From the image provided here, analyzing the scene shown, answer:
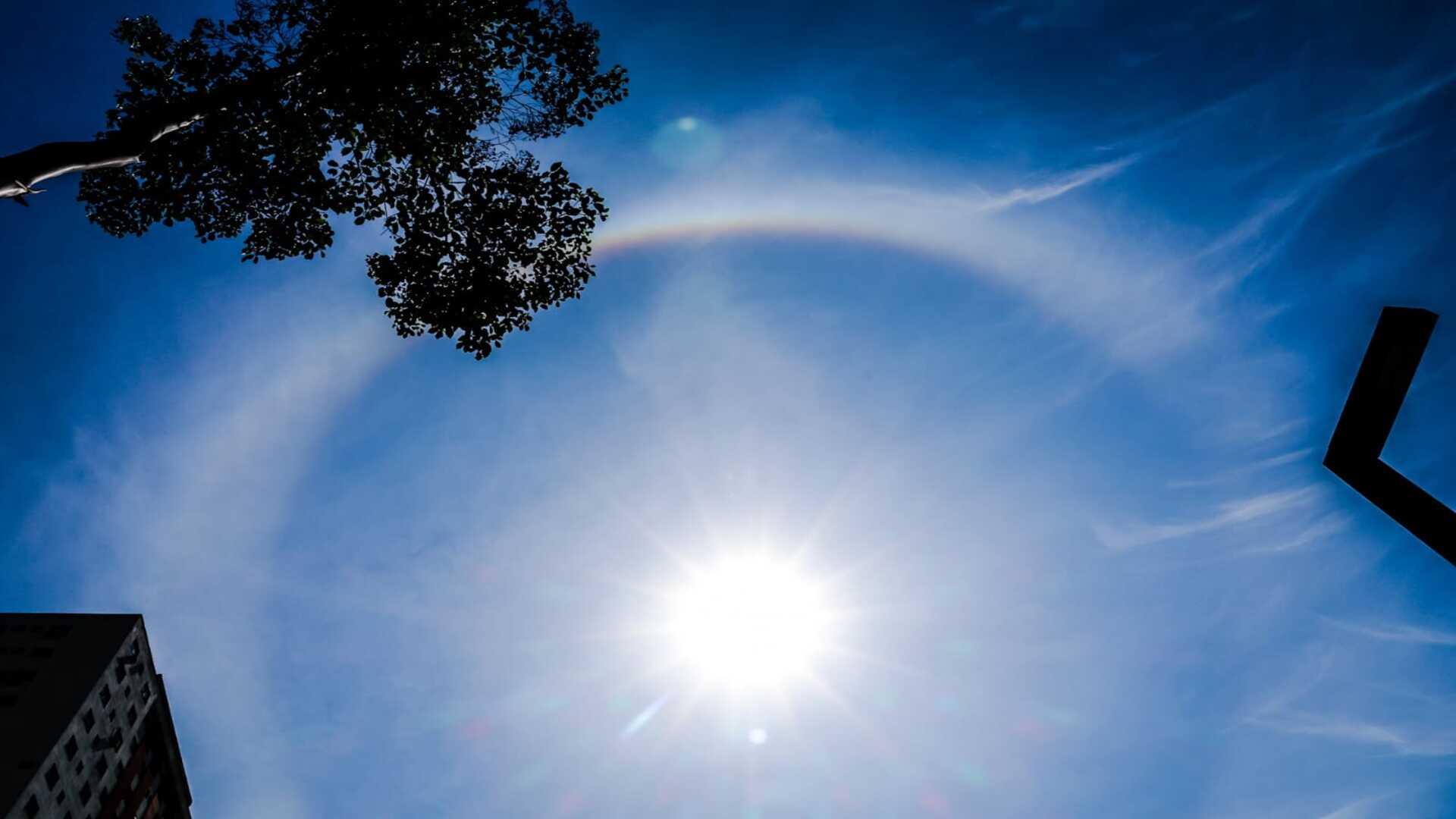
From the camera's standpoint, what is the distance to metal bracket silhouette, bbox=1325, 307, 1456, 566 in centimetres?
425

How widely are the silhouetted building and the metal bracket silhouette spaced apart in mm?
58790

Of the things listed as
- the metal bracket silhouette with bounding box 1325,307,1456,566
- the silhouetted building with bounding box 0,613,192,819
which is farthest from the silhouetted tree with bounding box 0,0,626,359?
the silhouetted building with bounding box 0,613,192,819

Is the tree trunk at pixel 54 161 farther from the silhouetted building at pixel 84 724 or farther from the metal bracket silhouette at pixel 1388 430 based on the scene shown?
the silhouetted building at pixel 84 724

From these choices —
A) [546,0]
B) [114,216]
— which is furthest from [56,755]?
[546,0]

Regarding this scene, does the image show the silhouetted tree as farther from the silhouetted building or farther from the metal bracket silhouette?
the silhouetted building

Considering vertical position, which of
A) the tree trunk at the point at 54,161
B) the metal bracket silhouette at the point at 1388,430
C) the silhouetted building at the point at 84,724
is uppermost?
the silhouetted building at the point at 84,724

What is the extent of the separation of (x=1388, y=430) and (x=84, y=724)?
6480cm

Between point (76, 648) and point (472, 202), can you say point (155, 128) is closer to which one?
point (472, 202)

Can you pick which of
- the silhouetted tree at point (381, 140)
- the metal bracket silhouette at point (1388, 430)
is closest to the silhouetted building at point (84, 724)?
the silhouetted tree at point (381, 140)

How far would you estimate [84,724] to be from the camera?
4147 cm

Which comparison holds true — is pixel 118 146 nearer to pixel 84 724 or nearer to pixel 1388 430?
pixel 1388 430

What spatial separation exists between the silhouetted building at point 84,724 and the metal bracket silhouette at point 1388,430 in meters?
58.8

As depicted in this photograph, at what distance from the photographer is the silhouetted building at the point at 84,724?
37.9 metres

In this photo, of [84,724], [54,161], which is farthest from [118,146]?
[84,724]
